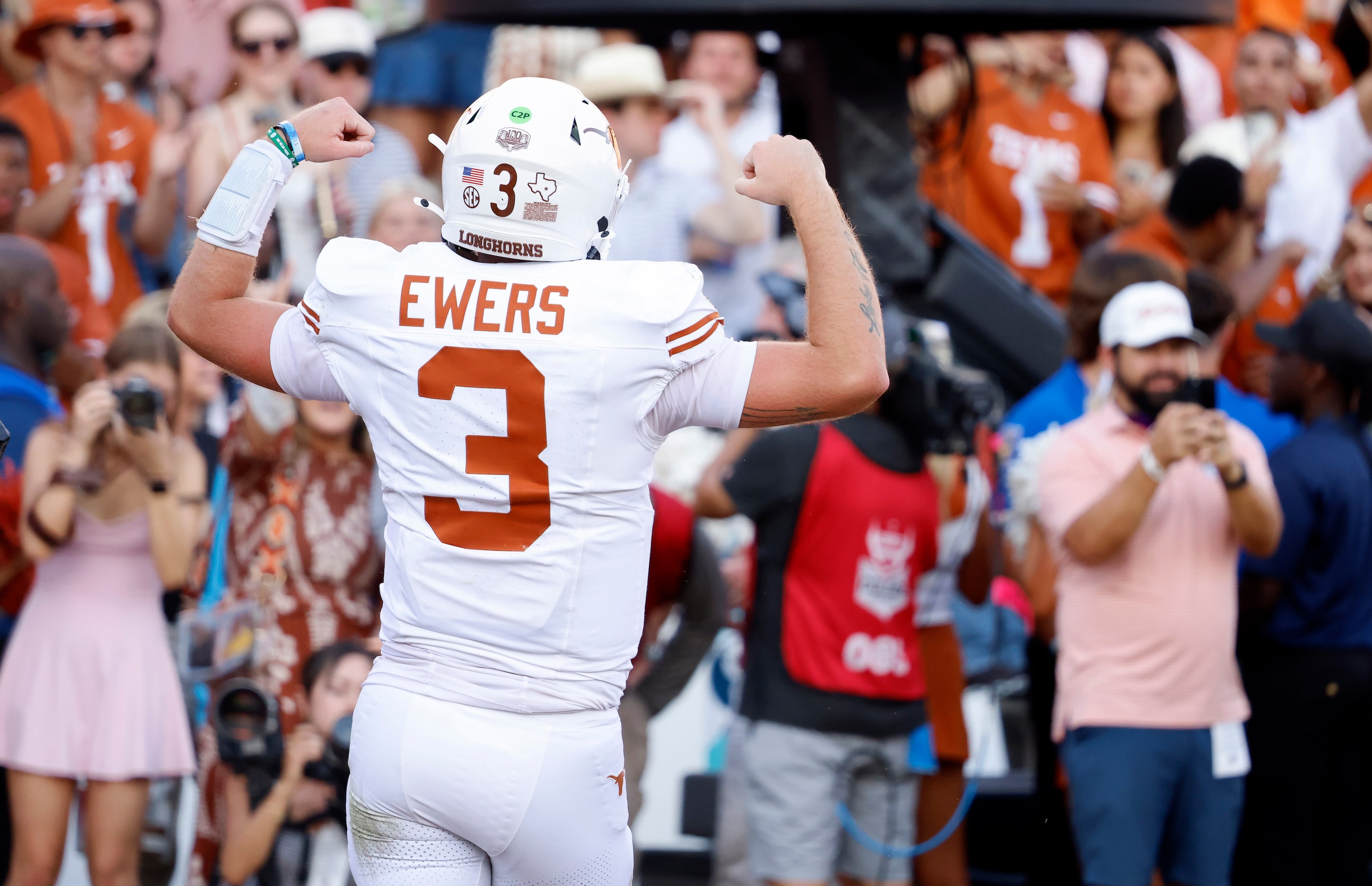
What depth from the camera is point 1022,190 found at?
743 centimetres

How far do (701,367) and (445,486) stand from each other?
44 cm

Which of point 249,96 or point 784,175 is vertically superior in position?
point 249,96

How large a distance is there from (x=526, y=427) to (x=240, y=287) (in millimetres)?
599

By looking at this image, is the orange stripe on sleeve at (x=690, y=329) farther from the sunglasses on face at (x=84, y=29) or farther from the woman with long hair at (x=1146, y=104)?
the woman with long hair at (x=1146, y=104)

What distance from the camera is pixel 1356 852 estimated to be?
5.12 m

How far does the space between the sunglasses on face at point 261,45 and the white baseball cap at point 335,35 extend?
6.2 inches

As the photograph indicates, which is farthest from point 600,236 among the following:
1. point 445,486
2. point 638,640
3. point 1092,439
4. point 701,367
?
point 1092,439

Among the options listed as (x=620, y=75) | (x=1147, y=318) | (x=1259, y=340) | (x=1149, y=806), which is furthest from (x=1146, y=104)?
(x=1149, y=806)

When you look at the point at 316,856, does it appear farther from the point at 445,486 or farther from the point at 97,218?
the point at 97,218

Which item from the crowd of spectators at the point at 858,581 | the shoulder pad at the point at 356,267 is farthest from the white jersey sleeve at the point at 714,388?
the crowd of spectators at the point at 858,581

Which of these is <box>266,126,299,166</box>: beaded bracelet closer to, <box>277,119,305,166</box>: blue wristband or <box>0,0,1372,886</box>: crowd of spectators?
<box>277,119,305,166</box>: blue wristband

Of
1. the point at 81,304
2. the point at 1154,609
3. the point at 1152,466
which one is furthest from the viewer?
the point at 81,304

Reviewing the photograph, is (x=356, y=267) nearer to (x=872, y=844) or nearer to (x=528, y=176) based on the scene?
(x=528, y=176)

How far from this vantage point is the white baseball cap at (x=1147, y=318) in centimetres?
468
